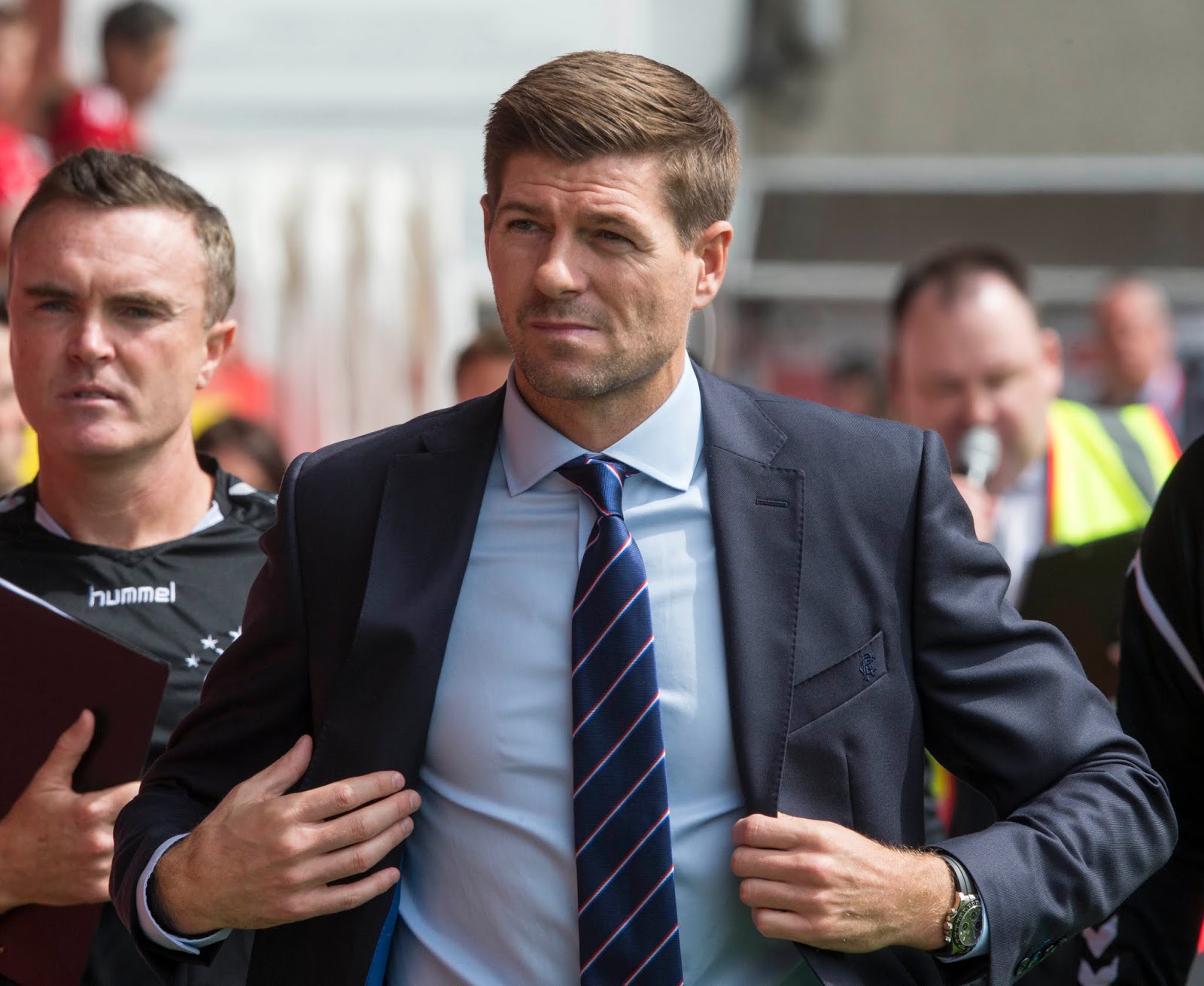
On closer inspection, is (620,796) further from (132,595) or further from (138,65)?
(138,65)

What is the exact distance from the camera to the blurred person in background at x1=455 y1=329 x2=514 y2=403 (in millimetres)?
4887

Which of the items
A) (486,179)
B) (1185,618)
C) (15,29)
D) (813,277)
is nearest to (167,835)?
(486,179)

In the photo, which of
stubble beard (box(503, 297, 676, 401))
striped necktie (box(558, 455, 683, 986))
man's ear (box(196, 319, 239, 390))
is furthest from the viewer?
man's ear (box(196, 319, 239, 390))

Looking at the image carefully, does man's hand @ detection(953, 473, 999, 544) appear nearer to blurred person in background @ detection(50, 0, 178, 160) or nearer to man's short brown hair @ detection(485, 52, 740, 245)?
man's short brown hair @ detection(485, 52, 740, 245)

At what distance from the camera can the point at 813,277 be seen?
40.9 feet

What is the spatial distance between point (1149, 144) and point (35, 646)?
41.3 ft

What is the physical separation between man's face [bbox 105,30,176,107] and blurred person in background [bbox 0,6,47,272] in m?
0.42

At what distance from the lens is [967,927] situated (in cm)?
204

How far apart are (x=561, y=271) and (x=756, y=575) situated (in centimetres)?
48

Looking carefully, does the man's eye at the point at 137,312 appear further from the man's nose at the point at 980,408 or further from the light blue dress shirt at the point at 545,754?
the man's nose at the point at 980,408

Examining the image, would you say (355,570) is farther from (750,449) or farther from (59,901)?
(59,901)

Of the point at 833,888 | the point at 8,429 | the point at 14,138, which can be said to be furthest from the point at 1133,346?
the point at 833,888

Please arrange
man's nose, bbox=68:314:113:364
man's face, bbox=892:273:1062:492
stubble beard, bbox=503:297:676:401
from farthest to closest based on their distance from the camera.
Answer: man's face, bbox=892:273:1062:492
man's nose, bbox=68:314:113:364
stubble beard, bbox=503:297:676:401

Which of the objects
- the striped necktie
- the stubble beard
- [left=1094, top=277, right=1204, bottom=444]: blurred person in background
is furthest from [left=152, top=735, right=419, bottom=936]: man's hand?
[left=1094, top=277, right=1204, bottom=444]: blurred person in background
